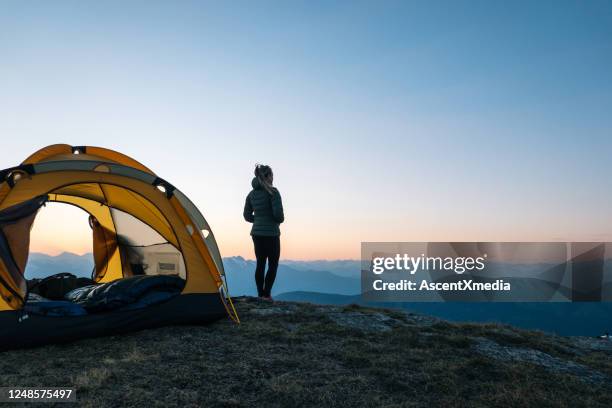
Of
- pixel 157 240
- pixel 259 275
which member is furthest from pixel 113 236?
pixel 259 275

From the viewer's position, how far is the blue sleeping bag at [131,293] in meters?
8.14

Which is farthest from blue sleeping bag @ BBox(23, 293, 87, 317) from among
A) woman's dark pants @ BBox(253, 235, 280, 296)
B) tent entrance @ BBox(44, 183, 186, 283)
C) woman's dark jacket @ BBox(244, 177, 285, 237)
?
woman's dark jacket @ BBox(244, 177, 285, 237)

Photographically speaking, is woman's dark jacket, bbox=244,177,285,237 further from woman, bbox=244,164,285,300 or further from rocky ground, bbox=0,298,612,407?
rocky ground, bbox=0,298,612,407

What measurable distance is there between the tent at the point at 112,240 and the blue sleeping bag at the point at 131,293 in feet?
0.56

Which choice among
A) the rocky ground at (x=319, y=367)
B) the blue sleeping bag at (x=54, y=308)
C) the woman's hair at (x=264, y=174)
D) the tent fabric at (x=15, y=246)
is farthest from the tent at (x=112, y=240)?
the woman's hair at (x=264, y=174)

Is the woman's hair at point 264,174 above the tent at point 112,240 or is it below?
above

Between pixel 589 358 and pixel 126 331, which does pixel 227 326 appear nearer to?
pixel 126 331

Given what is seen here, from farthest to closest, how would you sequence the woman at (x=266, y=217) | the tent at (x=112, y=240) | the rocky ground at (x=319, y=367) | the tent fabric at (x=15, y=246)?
the woman at (x=266, y=217), the tent at (x=112, y=240), the tent fabric at (x=15, y=246), the rocky ground at (x=319, y=367)

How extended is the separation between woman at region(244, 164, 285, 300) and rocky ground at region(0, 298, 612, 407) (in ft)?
6.16

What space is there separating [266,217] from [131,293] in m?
3.35

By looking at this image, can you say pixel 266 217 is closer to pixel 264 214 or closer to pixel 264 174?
pixel 264 214

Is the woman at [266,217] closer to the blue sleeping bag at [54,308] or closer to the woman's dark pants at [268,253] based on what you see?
the woman's dark pants at [268,253]

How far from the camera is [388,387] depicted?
5.77 meters

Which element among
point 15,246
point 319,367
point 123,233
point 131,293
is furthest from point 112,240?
point 319,367
